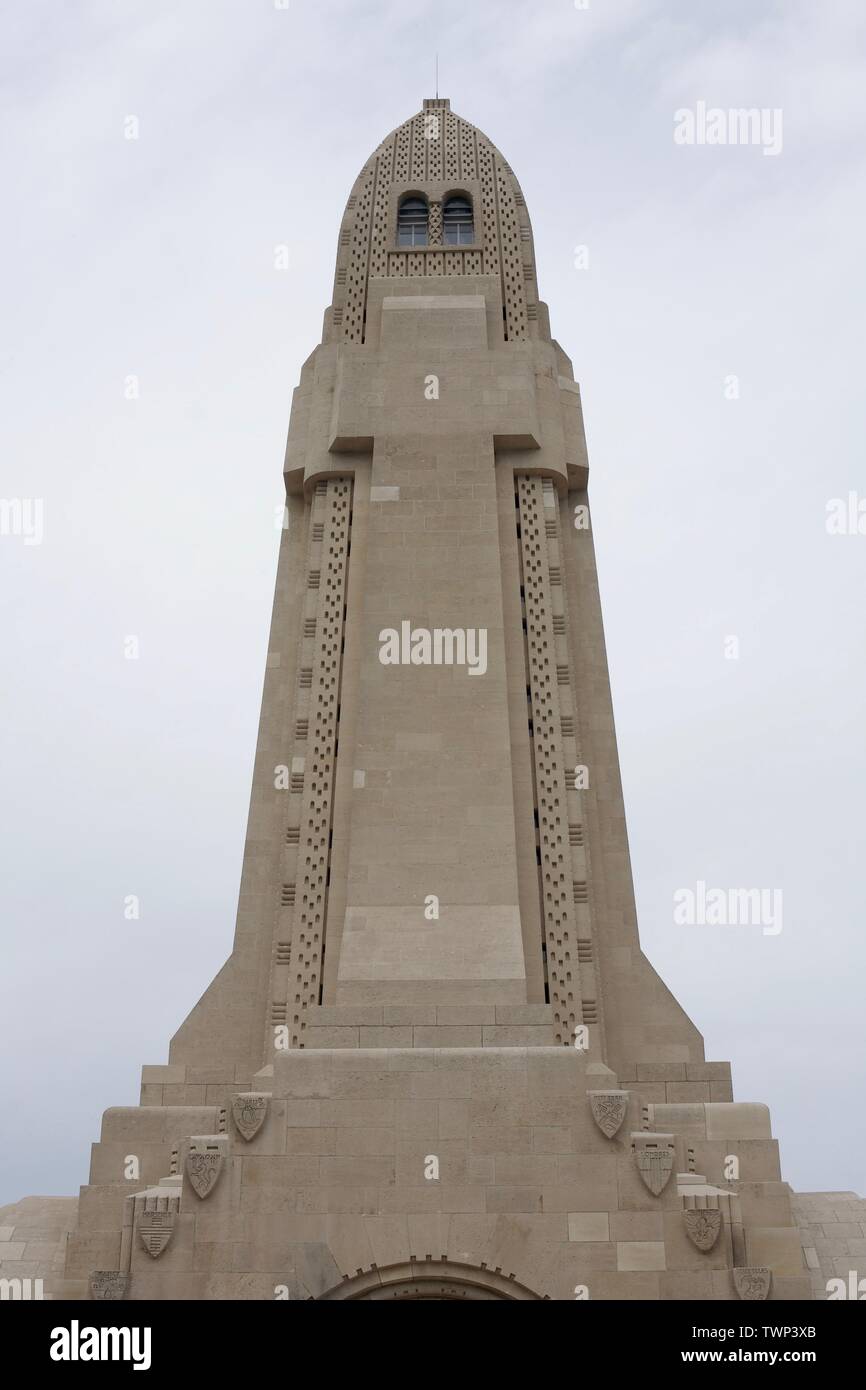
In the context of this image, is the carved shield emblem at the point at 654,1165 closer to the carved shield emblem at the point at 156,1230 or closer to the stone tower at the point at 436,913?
the stone tower at the point at 436,913

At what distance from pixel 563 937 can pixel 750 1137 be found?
402 cm

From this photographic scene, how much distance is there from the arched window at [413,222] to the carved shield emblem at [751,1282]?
19.7 metres

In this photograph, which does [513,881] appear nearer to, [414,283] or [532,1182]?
[532,1182]

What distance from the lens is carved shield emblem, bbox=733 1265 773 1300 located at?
18500mm

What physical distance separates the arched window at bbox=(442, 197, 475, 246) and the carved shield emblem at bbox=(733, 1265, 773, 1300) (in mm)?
19459

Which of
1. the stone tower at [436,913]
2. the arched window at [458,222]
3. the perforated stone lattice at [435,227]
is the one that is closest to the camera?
the stone tower at [436,913]

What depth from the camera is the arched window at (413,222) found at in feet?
96.5

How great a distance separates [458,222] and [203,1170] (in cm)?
1901

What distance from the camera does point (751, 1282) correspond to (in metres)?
18.6

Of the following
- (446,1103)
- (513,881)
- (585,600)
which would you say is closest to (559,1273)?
(446,1103)

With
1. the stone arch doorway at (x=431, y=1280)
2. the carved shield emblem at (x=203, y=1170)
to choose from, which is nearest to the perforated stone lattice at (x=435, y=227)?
the carved shield emblem at (x=203, y=1170)

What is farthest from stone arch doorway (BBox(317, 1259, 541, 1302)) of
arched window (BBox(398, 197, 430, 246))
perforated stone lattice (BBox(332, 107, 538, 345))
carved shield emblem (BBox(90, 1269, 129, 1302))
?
arched window (BBox(398, 197, 430, 246))

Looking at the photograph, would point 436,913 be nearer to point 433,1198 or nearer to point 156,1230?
point 433,1198

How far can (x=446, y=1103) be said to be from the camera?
1958 cm
